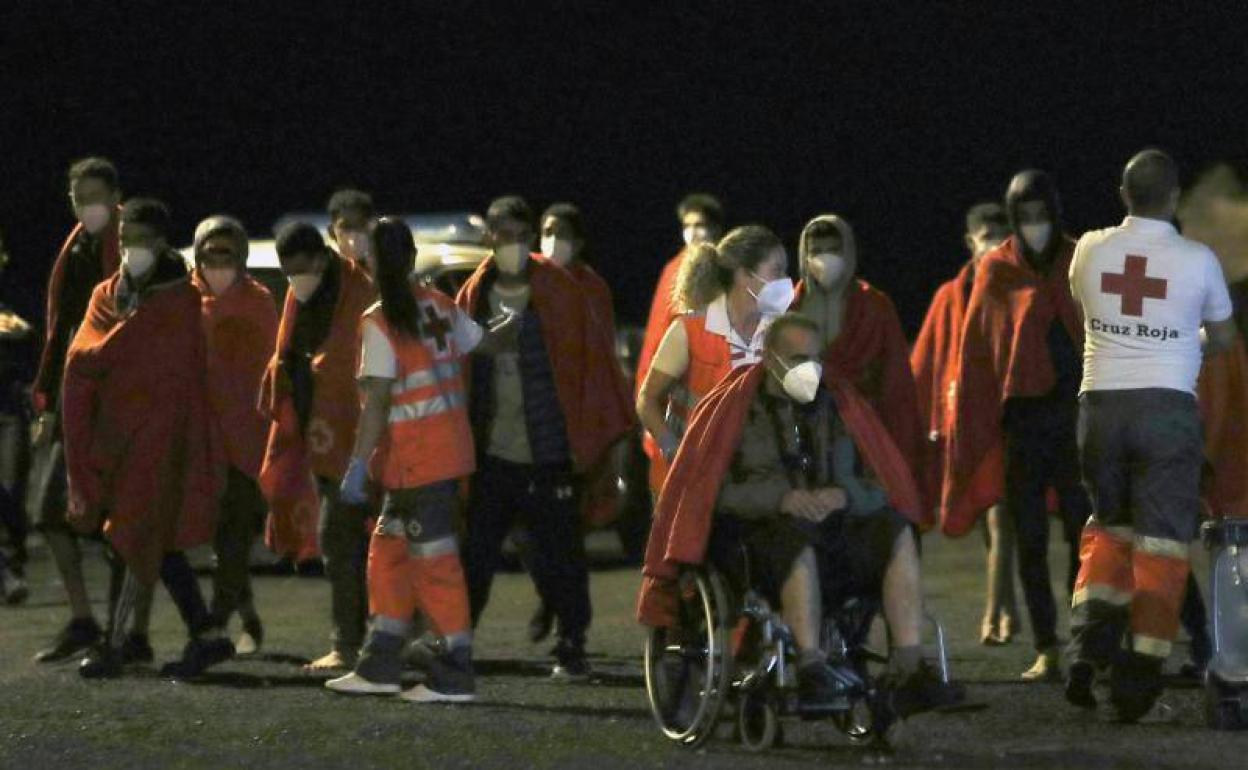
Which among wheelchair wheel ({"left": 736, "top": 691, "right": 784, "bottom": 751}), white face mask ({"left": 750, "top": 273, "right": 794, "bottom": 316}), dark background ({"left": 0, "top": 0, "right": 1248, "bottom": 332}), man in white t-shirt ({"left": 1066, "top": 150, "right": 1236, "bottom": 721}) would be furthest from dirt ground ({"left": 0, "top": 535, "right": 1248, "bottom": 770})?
dark background ({"left": 0, "top": 0, "right": 1248, "bottom": 332})

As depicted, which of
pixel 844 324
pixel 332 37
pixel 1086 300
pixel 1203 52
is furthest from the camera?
pixel 332 37

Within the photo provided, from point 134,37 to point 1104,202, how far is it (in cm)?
961

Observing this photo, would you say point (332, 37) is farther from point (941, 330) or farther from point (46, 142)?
point (941, 330)

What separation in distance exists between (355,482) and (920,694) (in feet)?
7.96

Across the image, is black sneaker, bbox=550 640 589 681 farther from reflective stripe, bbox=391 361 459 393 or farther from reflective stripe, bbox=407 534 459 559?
reflective stripe, bbox=391 361 459 393

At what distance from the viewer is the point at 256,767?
8656mm

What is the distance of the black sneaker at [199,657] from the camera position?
36.6ft

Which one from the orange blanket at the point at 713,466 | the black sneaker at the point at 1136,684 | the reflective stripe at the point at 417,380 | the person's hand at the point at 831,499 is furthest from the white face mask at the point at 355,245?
the black sneaker at the point at 1136,684

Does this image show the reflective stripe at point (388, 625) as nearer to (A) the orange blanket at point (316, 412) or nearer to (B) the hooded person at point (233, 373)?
(A) the orange blanket at point (316, 412)

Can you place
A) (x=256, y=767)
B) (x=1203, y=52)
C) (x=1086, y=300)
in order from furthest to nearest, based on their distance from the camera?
(x=1203, y=52) → (x=1086, y=300) → (x=256, y=767)

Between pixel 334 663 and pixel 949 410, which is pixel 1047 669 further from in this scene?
pixel 334 663

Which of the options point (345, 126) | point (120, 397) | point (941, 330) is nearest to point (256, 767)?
point (120, 397)

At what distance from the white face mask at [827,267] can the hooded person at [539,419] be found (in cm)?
111

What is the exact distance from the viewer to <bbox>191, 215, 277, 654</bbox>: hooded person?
1168 centimetres
